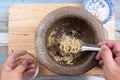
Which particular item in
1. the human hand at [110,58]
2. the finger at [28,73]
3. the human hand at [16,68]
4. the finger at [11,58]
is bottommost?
the finger at [28,73]

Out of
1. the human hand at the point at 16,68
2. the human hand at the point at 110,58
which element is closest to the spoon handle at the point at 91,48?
the human hand at the point at 110,58

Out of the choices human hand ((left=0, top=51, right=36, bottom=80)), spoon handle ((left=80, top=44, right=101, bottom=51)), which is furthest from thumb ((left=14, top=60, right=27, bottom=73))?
spoon handle ((left=80, top=44, right=101, bottom=51))

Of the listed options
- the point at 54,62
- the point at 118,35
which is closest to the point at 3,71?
the point at 54,62

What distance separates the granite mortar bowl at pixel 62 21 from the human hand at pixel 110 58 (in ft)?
0.09

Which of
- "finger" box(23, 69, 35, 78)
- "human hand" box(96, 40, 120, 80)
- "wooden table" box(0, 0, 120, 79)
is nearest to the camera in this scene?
"human hand" box(96, 40, 120, 80)

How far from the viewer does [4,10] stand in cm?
89

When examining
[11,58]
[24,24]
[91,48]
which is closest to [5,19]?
[24,24]

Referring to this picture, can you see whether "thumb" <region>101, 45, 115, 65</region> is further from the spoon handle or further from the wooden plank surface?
the wooden plank surface

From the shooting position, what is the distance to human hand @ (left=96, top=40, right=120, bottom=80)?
0.59m

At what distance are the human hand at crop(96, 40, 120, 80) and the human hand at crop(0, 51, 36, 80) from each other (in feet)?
0.63

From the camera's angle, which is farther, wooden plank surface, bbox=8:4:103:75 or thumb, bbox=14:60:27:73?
wooden plank surface, bbox=8:4:103:75

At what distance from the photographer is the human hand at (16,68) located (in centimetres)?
65

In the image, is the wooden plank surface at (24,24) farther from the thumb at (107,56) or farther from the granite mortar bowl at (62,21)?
the thumb at (107,56)

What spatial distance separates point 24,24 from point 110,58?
0.31m
